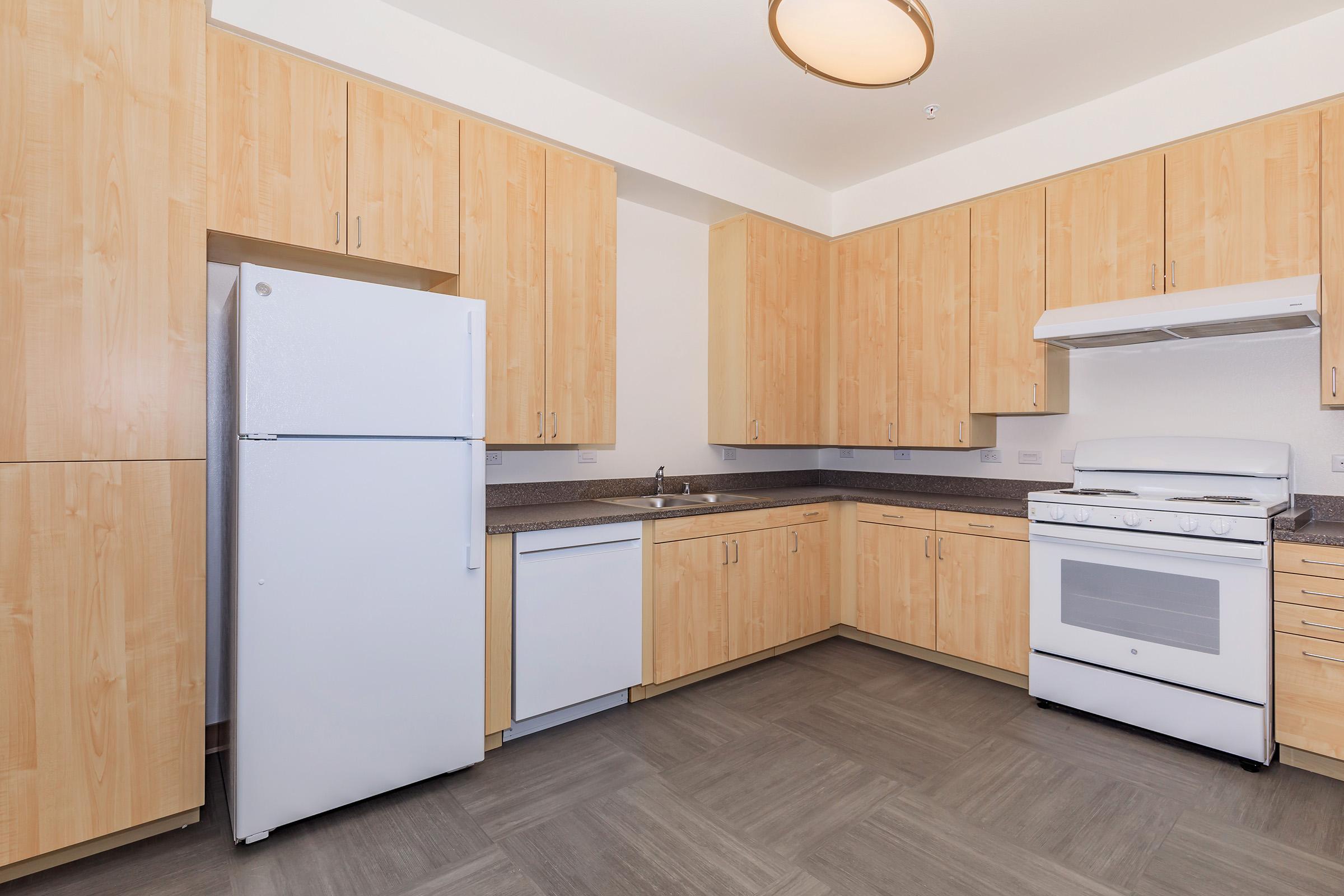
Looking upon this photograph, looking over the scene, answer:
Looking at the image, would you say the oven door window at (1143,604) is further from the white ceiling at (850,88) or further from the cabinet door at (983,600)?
the white ceiling at (850,88)

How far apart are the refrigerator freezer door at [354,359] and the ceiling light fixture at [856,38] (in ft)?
4.52

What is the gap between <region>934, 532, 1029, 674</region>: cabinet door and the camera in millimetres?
3229

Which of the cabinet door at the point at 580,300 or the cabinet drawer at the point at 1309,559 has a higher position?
the cabinet door at the point at 580,300

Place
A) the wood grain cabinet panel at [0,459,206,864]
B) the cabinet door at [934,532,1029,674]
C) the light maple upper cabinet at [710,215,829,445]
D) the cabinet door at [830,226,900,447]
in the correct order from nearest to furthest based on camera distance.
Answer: the wood grain cabinet panel at [0,459,206,864] → the cabinet door at [934,532,1029,674] → the light maple upper cabinet at [710,215,829,445] → the cabinet door at [830,226,900,447]

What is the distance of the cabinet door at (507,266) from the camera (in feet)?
8.96

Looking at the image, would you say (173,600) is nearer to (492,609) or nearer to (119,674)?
(119,674)

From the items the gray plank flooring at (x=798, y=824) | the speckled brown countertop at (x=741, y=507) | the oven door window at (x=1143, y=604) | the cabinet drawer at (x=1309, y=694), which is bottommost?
the gray plank flooring at (x=798, y=824)

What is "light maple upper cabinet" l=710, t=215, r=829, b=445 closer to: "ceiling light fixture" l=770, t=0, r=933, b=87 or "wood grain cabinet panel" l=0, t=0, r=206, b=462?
"ceiling light fixture" l=770, t=0, r=933, b=87

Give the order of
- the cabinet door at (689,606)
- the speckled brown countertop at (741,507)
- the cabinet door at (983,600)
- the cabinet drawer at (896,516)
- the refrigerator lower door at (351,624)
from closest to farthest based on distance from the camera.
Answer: the refrigerator lower door at (351,624)
the speckled brown countertop at (741,507)
the cabinet door at (689,606)
the cabinet door at (983,600)
the cabinet drawer at (896,516)

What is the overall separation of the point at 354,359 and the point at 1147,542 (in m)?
3.17

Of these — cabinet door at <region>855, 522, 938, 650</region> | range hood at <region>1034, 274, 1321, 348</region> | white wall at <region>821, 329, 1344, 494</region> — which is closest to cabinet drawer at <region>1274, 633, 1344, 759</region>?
white wall at <region>821, 329, 1344, 494</region>

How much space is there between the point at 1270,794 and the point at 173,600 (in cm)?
373

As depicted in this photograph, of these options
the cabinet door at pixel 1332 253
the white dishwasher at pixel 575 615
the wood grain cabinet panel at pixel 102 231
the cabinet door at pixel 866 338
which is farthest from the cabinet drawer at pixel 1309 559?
the wood grain cabinet panel at pixel 102 231

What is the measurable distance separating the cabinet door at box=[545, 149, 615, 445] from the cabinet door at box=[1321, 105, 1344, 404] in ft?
9.62
